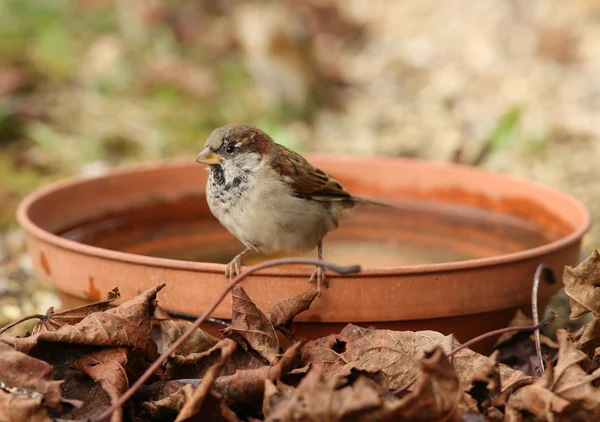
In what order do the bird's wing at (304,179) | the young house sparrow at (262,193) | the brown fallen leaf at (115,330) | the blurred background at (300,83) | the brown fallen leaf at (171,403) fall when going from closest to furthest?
the brown fallen leaf at (171,403) < the brown fallen leaf at (115,330) < the young house sparrow at (262,193) < the bird's wing at (304,179) < the blurred background at (300,83)

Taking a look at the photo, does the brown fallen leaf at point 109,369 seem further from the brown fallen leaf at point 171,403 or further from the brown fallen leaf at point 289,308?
the brown fallen leaf at point 289,308

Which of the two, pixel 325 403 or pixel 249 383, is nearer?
pixel 325 403

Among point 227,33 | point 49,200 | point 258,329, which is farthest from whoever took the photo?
point 227,33

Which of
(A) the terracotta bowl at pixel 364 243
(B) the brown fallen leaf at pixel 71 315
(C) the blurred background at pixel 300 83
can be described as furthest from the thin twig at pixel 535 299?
(C) the blurred background at pixel 300 83

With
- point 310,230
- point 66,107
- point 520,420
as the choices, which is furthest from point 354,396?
point 66,107

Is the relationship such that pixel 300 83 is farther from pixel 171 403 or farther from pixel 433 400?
pixel 433 400

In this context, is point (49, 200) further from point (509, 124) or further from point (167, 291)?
point (509, 124)

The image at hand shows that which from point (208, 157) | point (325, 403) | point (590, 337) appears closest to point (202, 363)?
point (325, 403)
